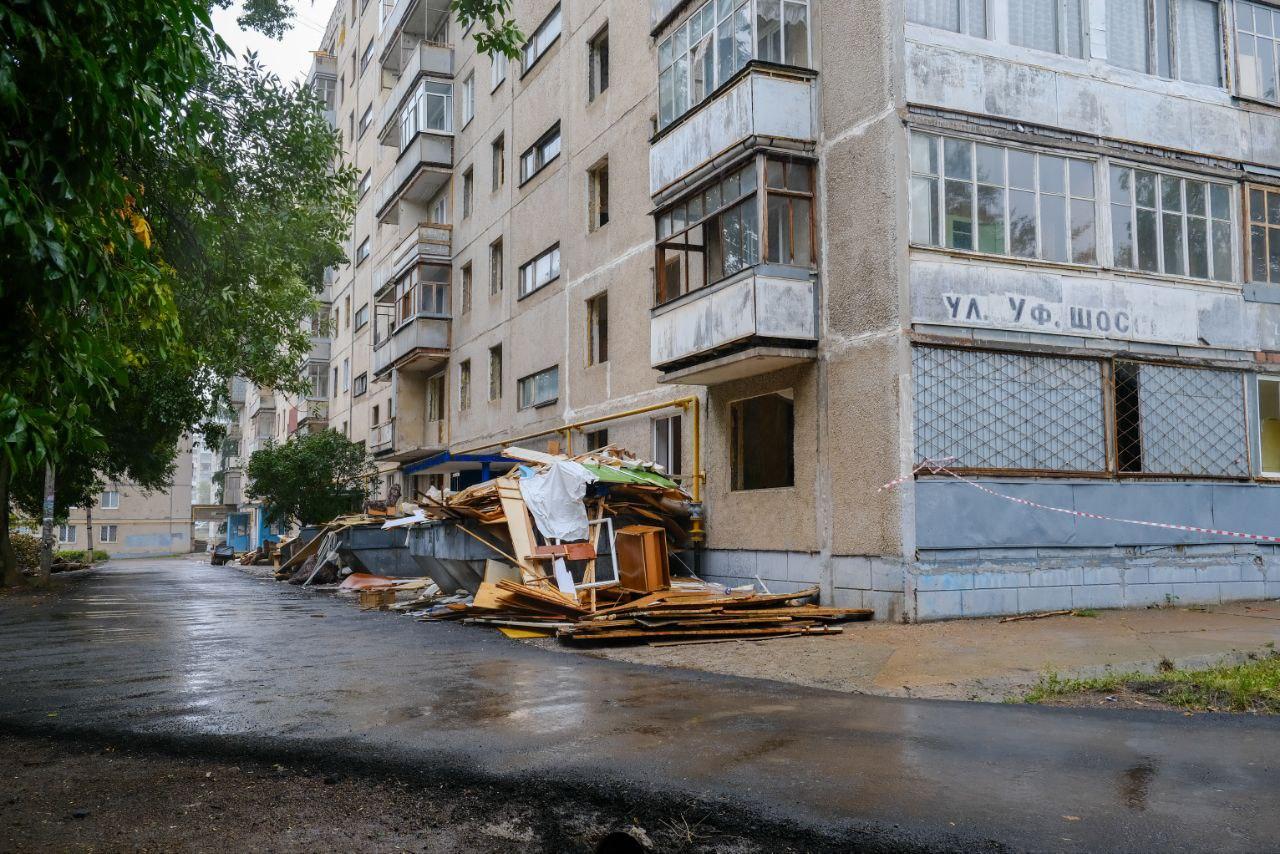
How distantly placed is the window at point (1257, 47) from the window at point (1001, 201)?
143 inches

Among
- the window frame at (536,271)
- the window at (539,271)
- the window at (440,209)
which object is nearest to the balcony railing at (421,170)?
the window at (440,209)

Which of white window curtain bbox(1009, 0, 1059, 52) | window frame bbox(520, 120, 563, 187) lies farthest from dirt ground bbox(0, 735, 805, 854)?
window frame bbox(520, 120, 563, 187)

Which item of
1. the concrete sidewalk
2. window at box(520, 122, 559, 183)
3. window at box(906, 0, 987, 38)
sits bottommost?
the concrete sidewalk

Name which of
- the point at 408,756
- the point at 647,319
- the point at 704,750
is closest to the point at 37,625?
the point at 647,319

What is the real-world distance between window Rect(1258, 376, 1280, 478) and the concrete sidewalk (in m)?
3.16

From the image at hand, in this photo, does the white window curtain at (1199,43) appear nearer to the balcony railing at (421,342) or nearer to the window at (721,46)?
the window at (721,46)

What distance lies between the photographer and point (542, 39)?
998 inches

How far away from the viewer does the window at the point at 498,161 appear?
91.6 ft

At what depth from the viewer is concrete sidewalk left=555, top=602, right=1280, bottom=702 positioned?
8773 millimetres

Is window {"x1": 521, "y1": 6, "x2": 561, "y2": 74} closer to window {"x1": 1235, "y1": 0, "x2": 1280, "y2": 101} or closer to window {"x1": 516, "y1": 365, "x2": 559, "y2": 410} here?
window {"x1": 516, "y1": 365, "x2": 559, "y2": 410}

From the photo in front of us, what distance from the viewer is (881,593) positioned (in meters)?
12.8

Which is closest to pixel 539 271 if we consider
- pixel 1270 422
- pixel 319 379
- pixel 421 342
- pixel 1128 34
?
pixel 421 342

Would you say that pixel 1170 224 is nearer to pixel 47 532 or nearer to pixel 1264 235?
pixel 1264 235

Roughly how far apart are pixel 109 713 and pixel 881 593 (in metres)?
8.71
